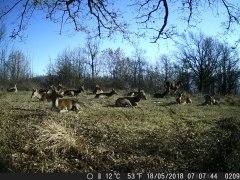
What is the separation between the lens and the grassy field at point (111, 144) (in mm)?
10141

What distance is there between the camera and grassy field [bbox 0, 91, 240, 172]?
33.3ft

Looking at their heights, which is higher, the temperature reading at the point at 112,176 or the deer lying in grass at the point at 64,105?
the deer lying in grass at the point at 64,105

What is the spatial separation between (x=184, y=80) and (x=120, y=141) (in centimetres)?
6051

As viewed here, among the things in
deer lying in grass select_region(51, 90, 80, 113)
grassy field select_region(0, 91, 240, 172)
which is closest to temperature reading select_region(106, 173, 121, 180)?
grassy field select_region(0, 91, 240, 172)

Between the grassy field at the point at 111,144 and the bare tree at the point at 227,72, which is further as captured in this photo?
the bare tree at the point at 227,72

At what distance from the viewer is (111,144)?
11953 mm

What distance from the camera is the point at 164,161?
1069 centimetres

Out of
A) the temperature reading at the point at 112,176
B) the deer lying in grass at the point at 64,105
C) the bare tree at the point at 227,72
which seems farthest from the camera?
the bare tree at the point at 227,72

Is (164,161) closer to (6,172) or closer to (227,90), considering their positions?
(6,172)

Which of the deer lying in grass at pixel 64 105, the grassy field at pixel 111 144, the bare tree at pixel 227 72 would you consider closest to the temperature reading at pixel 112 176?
the grassy field at pixel 111 144

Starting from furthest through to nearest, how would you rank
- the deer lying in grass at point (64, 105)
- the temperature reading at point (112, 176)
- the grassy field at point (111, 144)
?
the deer lying in grass at point (64, 105) < the grassy field at point (111, 144) < the temperature reading at point (112, 176)

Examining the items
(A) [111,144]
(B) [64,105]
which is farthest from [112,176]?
(B) [64,105]

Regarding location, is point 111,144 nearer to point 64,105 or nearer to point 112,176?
point 112,176

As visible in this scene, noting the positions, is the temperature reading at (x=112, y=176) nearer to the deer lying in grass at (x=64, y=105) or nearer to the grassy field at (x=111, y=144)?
the grassy field at (x=111, y=144)
